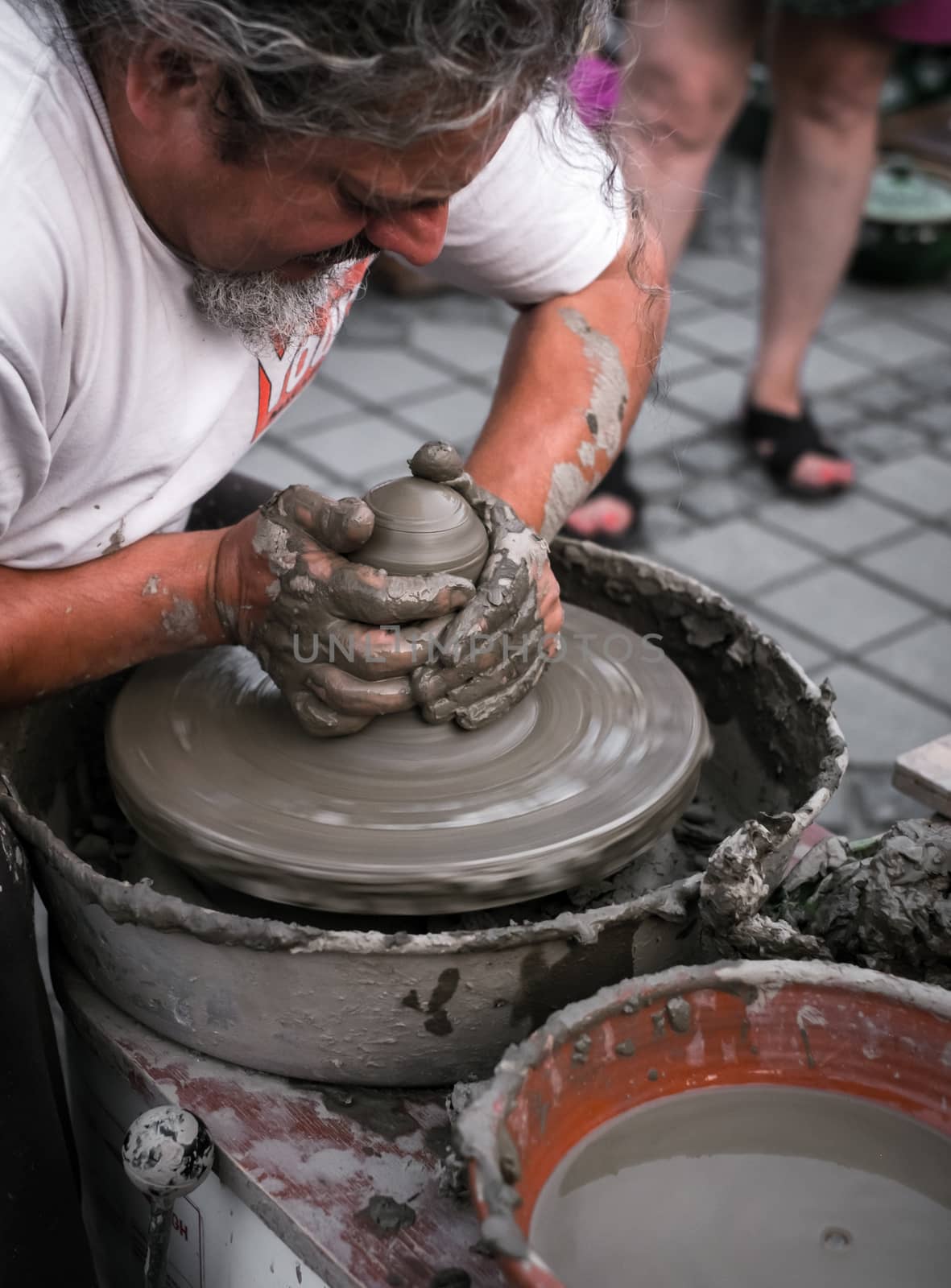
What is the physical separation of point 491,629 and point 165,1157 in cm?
52

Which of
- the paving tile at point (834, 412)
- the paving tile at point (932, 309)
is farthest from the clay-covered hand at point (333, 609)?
the paving tile at point (932, 309)

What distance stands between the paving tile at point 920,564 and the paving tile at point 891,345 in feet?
3.43

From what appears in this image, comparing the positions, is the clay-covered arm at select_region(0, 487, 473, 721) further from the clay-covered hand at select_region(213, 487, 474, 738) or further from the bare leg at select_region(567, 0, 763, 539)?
the bare leg at select_region(567, 0, 763, 539)

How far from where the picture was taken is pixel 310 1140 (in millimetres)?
1209

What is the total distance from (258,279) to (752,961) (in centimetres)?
74

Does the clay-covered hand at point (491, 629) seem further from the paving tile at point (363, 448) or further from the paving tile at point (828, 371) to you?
the paving tile at point (828, 371)

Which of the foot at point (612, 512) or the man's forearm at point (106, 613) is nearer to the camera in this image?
the man's forearm at point (106, 613)

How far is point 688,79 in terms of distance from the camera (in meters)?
3.00

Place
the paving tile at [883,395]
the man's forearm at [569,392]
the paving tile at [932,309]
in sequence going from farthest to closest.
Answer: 1. the paving tile at [932,309]
2. the paving tile at [883,395]
3. the man's forearm at [569,392]

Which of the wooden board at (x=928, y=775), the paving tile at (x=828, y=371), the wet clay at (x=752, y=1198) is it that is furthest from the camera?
the paving tile at (x=828, y=371)

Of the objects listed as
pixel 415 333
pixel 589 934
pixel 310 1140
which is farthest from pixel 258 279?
pixel 415 333

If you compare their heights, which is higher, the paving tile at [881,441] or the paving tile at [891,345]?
the paving tile at [891,345]

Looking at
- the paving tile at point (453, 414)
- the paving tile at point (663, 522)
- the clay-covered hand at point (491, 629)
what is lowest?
the paving tile at point (453, 414)

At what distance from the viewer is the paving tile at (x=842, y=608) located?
3.07 metres
